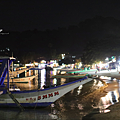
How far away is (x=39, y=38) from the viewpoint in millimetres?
136000

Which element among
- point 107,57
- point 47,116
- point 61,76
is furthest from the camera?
point 107,57

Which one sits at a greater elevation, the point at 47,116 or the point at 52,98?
the point at 52,98

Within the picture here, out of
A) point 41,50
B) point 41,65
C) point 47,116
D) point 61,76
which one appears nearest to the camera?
point 47,116

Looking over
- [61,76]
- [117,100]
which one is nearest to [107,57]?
[61,76]

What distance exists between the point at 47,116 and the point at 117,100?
17.4 ft

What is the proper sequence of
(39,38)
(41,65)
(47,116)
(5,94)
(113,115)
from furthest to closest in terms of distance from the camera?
1. (39,38)
2. (41,65)
3. (5,94)
4. (47,116)
5. (113,115)

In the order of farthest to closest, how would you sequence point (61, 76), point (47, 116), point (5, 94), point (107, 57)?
1. point (107, 57)
2. point (61, 76)
3. point (5, 94)
4. point (47, 116)

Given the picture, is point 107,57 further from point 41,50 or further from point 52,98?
point 41,50

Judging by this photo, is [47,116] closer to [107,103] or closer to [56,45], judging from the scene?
[107,103]

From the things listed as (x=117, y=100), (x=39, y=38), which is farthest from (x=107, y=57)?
(x=39, y=38)

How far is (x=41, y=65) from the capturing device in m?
86.9

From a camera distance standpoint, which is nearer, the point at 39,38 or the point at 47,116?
the point at 47,116

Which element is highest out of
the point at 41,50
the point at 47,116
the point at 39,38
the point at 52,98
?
the point at 39,38

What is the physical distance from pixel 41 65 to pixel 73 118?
260 feet
